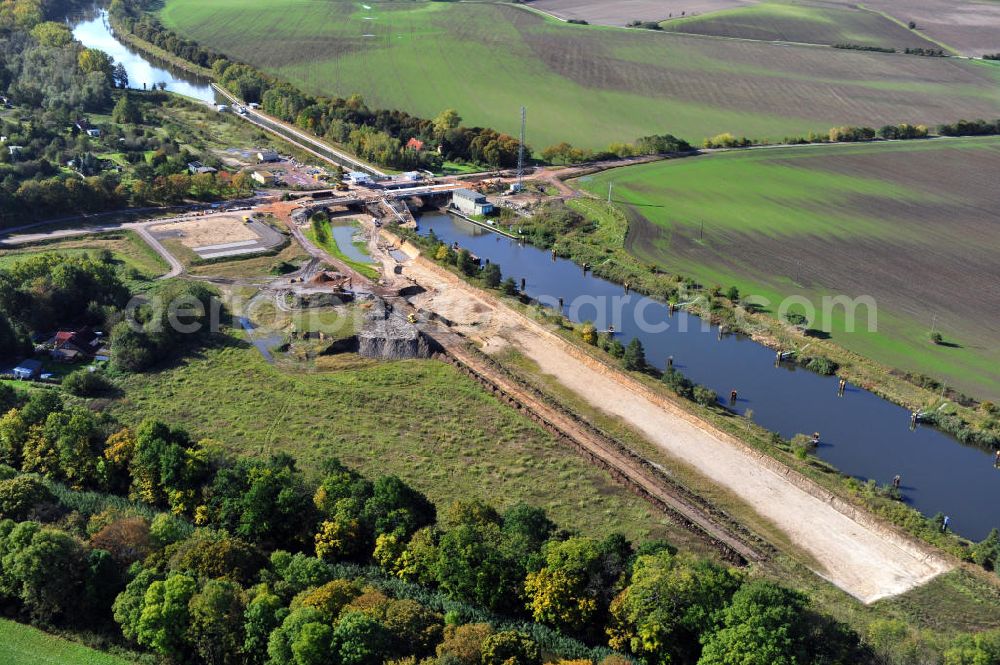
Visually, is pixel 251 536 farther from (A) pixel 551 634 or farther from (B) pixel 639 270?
(B) pixel 639 270

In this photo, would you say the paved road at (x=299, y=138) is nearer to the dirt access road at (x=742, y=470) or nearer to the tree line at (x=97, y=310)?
the dirt access road at (x=742, y=470)

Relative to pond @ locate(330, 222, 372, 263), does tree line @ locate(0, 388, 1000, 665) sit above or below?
below

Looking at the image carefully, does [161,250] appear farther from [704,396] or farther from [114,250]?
[704,396]

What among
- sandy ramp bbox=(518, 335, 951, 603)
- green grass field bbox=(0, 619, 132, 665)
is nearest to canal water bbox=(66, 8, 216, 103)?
sandy ramp bbox=(518, 335, 951, 603)

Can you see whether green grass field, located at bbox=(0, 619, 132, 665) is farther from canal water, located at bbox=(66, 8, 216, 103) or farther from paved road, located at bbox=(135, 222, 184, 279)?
canal water, located at bbox=(66, 8, 216, 103)

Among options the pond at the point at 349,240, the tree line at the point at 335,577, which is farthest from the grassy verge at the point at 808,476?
the pond at the point at 349,240

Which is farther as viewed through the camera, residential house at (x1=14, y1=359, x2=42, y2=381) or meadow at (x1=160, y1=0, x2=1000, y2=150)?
meadow at (x1=160, y1=0, x2=1000, y2=150)

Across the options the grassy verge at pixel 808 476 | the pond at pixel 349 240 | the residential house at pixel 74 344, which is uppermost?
the pond at pixel 349 240
